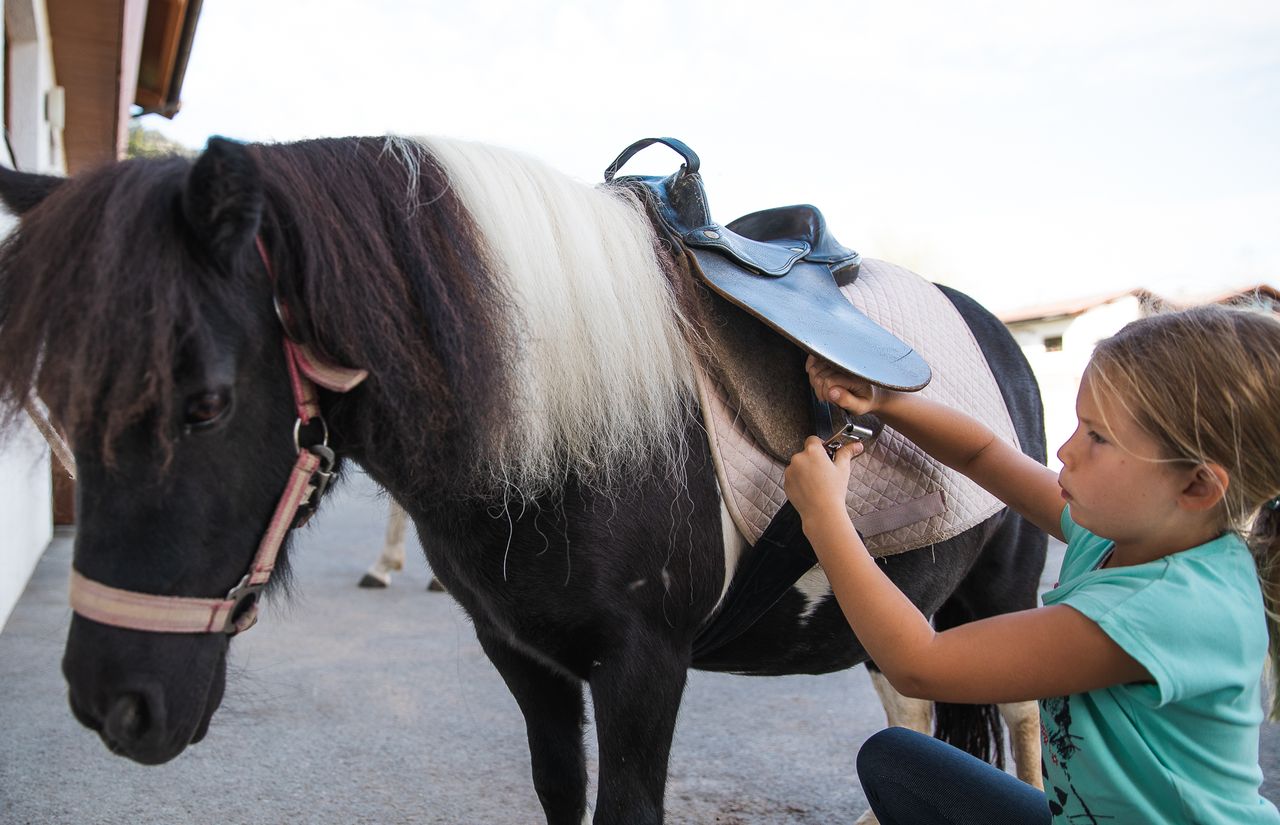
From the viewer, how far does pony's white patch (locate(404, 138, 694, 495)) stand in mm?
1401

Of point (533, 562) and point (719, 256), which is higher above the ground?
point (719, 256)

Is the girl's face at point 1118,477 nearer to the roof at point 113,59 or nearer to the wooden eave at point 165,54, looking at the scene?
the roof at point 113,59

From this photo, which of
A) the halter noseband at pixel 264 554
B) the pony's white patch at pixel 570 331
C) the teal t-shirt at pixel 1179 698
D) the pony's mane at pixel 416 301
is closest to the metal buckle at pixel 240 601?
the halter noseband at pixel 264 554

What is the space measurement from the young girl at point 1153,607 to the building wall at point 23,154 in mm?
3935

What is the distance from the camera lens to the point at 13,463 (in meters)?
3.91

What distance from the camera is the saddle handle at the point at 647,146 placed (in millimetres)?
1715

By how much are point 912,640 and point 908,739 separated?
0.51m

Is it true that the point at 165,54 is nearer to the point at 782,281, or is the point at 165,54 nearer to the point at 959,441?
the point at 782,281

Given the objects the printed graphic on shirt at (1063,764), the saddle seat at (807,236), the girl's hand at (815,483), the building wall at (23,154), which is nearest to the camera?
the printed graphic on shirt at (1063,764)

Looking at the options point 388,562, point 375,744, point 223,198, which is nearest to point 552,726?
point 223,198

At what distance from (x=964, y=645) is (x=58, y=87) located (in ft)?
26.2

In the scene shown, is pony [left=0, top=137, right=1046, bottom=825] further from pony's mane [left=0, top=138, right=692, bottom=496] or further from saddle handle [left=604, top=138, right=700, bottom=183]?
saddle handle [left=604, top=138, right=700, bottom=183]

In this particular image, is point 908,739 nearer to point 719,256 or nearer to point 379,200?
point 719,256

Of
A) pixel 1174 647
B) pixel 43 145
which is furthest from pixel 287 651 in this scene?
pixel 1174 647
